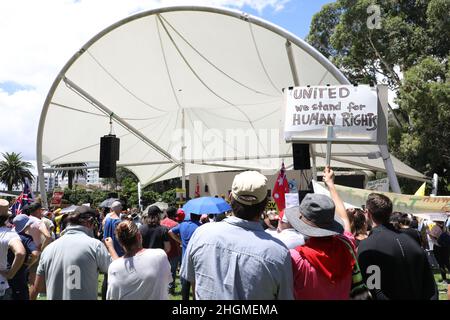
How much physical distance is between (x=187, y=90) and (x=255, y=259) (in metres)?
17.2

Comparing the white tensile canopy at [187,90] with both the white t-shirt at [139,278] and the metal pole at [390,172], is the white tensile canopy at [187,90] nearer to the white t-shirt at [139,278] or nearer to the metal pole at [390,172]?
the metal pole at [390,172]

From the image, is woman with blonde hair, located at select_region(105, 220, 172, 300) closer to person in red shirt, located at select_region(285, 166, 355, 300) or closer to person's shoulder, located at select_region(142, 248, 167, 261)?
person's shoulder, located at select_region(142, 248, 167, 261)

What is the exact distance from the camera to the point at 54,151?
1905 centimetres

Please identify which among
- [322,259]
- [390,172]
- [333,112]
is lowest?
[322,259]

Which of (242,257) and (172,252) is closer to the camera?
(242,257)

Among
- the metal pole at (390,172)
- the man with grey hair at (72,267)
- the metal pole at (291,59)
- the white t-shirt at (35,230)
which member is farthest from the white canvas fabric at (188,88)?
the man with grey hair at (72,267)

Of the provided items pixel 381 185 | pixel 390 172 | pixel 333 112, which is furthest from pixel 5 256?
pixel 381 185

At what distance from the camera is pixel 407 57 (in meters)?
24.2

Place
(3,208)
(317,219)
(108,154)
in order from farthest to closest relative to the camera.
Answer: (108,154) → (3,208) → (317,219)

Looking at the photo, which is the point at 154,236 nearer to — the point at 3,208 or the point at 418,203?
the point at 3,208

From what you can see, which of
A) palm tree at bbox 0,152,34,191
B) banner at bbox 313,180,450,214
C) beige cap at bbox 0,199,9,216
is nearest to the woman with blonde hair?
beige cap at bbox 0,199,9,216

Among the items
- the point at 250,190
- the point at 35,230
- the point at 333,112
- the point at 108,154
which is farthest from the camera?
the point at 108,154

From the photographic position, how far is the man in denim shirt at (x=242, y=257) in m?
2.29

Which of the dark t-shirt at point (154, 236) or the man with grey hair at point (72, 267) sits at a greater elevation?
the man with grey hair at point (72, 267)
